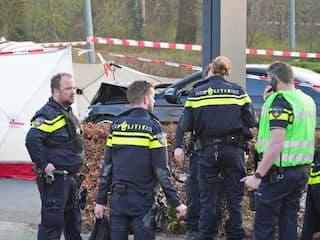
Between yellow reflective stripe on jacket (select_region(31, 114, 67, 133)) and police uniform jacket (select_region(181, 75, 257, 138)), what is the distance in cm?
122

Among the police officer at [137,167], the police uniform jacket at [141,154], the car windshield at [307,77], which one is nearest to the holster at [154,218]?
the police officer at [137,167]

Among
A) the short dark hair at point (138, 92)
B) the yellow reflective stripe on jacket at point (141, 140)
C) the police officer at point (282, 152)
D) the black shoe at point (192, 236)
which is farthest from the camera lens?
the black shoe at point (192, 236)

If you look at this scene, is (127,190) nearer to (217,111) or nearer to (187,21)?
(217,111)

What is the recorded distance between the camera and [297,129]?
17.4ft

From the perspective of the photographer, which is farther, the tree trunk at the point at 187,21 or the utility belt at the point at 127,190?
the tree trunk at the point at 187,21

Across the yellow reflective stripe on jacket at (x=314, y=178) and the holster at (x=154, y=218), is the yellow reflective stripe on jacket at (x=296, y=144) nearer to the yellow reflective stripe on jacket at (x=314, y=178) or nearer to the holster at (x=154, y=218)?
the yellow reflective stripe on jacket at (x=314, y=178)

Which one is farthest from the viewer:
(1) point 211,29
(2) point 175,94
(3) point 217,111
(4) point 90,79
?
(4) point 90,79

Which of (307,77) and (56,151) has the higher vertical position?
(307,77)

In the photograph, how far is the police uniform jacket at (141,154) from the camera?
16.4 feet

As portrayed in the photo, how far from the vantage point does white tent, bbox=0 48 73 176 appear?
9688mm

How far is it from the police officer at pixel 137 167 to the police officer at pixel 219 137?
117 cm

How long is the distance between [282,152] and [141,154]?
3.89 feet

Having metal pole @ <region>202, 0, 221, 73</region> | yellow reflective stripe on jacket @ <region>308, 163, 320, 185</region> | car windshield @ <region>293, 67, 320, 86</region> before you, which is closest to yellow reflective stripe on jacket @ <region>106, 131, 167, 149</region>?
yellow reflective stripe on jacket @ <region>308, 163, 320, 185</region>

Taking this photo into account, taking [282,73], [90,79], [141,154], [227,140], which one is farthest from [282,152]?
[90,79]
